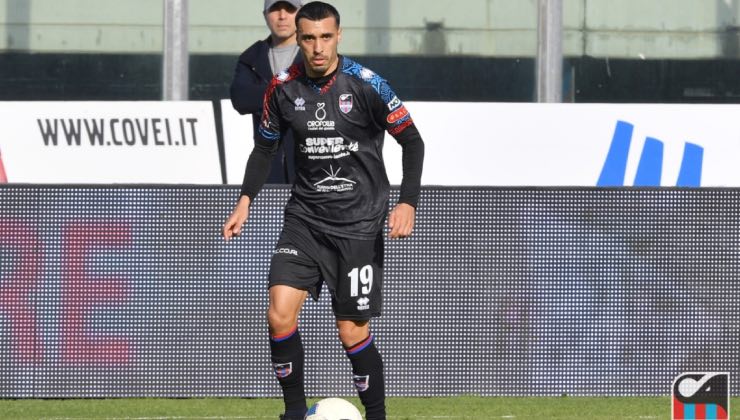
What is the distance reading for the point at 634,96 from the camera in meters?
11.8

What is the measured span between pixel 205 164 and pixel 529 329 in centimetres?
264

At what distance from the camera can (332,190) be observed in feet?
21.0

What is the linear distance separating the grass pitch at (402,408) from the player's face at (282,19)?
2059 millimetres

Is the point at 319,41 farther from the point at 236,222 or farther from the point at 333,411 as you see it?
the point at 333,411

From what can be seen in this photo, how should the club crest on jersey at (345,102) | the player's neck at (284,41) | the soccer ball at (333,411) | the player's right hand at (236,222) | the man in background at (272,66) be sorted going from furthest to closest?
the player's neck at (284,41), the man in background at (272,66), the club crest on jersey at (345,102), the player's right hand at (236,222), the soccer ball at (333,411)

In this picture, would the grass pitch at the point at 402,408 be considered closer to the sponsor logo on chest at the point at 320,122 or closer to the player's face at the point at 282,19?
the sponsor logo on chest at the point at 320,122

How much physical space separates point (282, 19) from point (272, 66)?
27 cm

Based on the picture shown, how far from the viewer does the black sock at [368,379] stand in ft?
21.2

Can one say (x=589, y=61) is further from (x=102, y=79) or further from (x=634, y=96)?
(x=102, y=79)

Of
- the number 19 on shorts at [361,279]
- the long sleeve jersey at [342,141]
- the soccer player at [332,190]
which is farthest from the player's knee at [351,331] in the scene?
the long sleeve jersey at [342,141]

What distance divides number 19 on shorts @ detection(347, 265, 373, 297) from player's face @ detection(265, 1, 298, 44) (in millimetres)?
2511

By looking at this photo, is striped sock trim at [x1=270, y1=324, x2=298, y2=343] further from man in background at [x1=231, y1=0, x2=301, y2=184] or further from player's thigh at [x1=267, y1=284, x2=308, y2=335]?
man in background at [x1=231, y1=0, x2=301, y2=184]

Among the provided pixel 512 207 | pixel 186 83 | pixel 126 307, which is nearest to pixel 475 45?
pixel 186 83

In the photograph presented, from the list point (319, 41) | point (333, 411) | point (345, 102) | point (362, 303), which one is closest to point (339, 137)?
point (345, 102)
